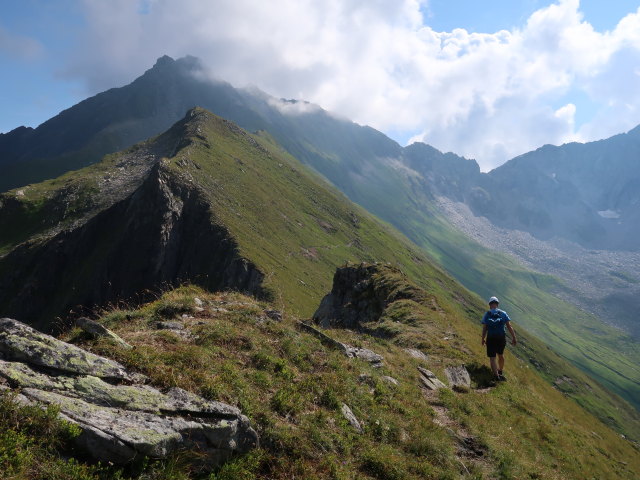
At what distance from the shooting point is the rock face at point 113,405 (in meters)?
7.43

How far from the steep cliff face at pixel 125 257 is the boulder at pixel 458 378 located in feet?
271

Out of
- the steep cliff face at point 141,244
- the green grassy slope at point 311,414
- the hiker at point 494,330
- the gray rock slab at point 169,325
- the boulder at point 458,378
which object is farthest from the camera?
the steep cliff face at point 141,244

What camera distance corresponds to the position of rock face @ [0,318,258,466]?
7430 mm

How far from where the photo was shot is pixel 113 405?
8344mm

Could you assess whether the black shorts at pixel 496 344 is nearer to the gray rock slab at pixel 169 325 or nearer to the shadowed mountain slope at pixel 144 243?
the gray rock slab at pixel 169 325

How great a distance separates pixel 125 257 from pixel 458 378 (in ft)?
368

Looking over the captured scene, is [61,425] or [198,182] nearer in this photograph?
[61,425]

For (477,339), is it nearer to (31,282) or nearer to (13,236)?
(31,282)

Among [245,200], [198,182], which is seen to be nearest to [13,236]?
[198,182]

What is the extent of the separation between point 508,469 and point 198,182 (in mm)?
137578

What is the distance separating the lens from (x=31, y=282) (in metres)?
115

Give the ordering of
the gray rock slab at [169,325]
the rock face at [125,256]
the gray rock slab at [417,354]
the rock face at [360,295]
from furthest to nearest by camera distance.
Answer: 1. the rock face at [125,256]
2. the rock face at [360,295]
3. the gray rock slab at [417,354]
4. the gray rock slab at [169,325]

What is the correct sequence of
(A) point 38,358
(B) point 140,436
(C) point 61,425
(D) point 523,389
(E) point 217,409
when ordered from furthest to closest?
(D) point 523,389
(E) point 217,409
(A) point 38,358
(B) point 140,436
(C) point 61,425

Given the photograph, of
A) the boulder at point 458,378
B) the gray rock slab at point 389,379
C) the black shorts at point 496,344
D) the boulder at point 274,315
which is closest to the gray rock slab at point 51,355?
the boulder at point 274,315
